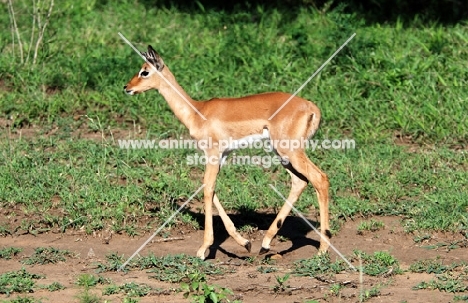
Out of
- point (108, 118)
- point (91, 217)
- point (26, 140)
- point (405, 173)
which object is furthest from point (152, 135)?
point (405, 173)

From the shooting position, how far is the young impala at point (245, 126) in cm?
688

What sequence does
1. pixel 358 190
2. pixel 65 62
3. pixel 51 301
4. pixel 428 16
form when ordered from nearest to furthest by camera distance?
pixel 51 301, pixel 358 190, pixel 65 62, pixel 428 16

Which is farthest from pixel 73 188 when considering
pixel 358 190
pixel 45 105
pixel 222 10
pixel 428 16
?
pixel 428 16

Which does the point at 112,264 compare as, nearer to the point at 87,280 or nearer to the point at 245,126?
the point at 87,280

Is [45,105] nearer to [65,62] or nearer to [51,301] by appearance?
[65,62]

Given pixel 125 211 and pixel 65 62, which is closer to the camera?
pixel 125 211

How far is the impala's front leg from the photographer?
687cm

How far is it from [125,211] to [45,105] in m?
2.39

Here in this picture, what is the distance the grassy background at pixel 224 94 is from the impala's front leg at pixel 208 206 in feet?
2.54

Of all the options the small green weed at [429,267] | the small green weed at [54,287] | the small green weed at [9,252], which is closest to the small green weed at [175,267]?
the small green weed at [54,287]

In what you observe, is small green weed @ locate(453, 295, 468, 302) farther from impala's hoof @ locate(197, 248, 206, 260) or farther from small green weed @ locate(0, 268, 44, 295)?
small green weed @ locate(0, 268, 44, 295)

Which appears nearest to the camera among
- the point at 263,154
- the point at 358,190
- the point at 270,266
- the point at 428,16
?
the point at 270,266

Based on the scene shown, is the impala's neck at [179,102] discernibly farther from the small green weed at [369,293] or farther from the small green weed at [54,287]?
the small green weed at [369,293]

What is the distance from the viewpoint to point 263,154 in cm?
881
